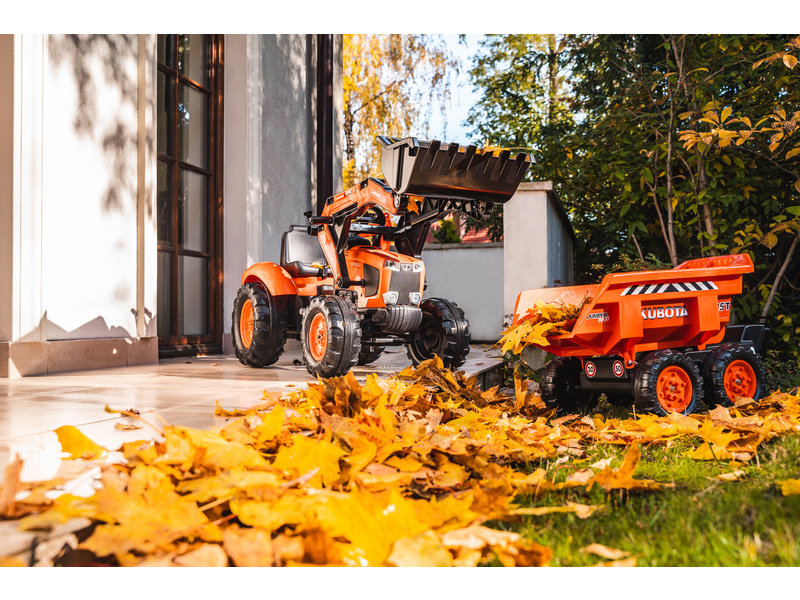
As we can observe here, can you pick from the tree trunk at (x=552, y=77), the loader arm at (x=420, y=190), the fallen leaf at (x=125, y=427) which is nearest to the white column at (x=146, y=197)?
the loader arm at (x=420, y=190)

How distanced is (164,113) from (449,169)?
140 inches

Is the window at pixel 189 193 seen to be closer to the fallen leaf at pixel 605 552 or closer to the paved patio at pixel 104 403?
the paved patio at pixel 104 403

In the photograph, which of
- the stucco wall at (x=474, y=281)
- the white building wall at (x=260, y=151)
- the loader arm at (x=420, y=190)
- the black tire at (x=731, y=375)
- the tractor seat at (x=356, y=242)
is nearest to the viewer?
the black tire at (x=731, y=375)

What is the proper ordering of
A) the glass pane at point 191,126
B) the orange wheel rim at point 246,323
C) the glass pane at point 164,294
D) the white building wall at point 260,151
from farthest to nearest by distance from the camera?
the white building wall at point 260,151 < the glass pane at point 191,126 < the glass pane at point 164,294 < the orange wheel rim at point 246,323

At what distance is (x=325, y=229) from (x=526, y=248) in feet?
5.98

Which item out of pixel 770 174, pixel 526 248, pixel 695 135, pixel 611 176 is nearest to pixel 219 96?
pixel 526 248

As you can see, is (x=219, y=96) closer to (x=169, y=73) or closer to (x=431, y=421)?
(x=169, y=73)

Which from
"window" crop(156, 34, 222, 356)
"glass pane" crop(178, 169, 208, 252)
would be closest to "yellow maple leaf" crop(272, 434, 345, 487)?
"window" crop(156, 34, 222, 356)

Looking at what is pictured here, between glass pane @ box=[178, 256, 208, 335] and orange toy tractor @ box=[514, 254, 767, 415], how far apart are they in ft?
12.5

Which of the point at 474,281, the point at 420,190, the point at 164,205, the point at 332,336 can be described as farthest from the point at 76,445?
the point at 474,281

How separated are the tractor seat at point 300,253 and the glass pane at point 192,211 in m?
1.49

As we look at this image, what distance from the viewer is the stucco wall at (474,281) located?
33.7ft

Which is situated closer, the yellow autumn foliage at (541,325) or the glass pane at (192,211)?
the yellow autumn foliage at (541,325)

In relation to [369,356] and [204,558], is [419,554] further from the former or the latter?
[369,356]
